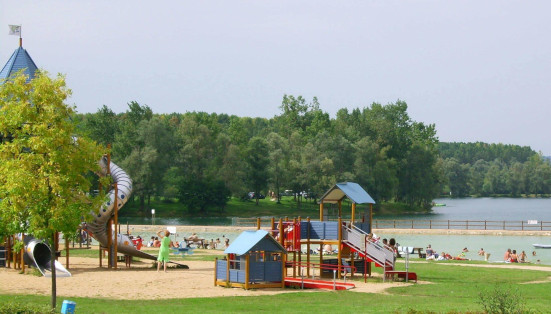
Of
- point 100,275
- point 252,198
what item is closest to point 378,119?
point 252,198

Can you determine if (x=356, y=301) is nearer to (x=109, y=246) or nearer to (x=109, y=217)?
(x=109, y=246)

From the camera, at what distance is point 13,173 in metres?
18.8

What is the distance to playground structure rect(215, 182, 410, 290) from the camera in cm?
2589

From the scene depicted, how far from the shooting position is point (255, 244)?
84.0ft

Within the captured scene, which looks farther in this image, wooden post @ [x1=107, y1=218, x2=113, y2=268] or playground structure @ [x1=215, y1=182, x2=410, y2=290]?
wooden post @ [x1=107, y1=218, x2=113, y2=268]

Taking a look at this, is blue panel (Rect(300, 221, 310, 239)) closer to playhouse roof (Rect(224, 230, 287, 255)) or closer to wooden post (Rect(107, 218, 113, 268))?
playhouse roof (Rect(224, 230, 287, 255))

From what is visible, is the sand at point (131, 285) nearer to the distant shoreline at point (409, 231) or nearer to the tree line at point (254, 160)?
the distant shoreline at point (409, 231)

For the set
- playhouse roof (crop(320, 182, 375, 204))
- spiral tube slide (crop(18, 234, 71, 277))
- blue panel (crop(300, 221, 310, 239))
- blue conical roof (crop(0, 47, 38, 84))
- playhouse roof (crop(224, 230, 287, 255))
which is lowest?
spiral tube slide (crop(18, 234, 71, 277))

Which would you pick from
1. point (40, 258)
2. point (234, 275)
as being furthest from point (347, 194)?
point (40, 258)

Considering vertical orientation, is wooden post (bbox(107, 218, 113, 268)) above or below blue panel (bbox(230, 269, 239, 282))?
above

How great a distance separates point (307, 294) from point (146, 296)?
503 cm

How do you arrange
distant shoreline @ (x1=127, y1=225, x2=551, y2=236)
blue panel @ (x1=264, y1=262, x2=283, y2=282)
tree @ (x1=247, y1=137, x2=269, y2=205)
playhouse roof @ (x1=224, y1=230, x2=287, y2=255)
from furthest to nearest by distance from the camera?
tree @ (x1=247, y1=137, x2=269, y2=205), distant shoreline @ (x1=127, y1=225, x2=551, y2=236), blue panel @ (x1=264, y1=262, x2=283, y2=282), playhouse roof @ (x1=224, y1=230, x2=287, y2=255)

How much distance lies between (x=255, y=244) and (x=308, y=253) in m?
5.64

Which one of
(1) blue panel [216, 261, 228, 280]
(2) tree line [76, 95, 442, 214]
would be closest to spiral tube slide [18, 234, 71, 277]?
(1) blue panel [216, 261, 228, 280]
